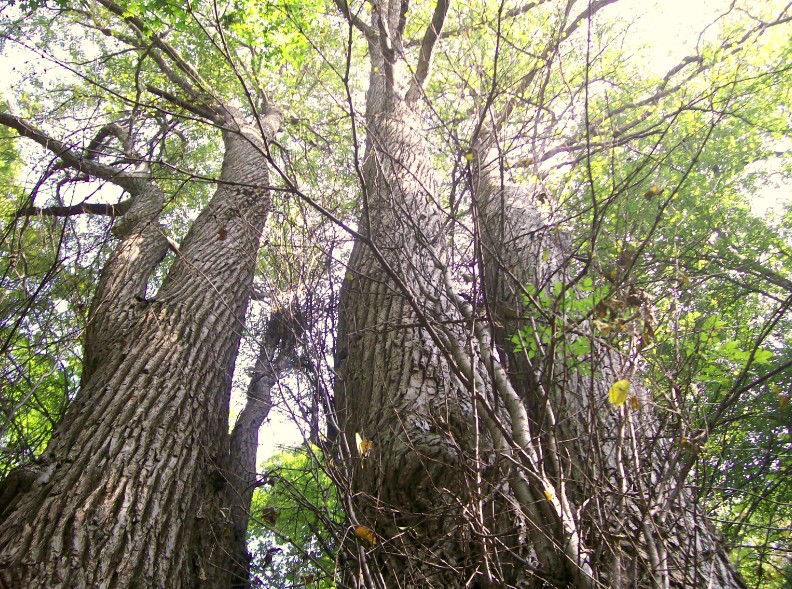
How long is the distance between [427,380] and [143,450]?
1.72m

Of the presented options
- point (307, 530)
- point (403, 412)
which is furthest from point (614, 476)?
point (307, 530)

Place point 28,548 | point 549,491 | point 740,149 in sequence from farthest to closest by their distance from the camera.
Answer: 1. point 740,149
2. point 28,548
3. point 549,491

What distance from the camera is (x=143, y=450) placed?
2807mm

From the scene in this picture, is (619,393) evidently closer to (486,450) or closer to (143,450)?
(486,450)

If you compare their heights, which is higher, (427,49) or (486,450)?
(427,49)

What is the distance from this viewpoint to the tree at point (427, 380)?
5.14 feet

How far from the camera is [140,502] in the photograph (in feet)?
8.47

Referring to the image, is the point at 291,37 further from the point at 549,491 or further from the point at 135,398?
the point at 549,491

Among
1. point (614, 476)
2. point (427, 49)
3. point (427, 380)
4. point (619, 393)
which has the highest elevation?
point (427, 49)

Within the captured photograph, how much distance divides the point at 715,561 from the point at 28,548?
2982mm

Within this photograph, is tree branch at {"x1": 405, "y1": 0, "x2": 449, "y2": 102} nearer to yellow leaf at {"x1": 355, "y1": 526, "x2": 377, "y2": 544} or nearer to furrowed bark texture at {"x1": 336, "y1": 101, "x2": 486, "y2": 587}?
furrowed bark texture at {"x1": 336, "y1": 101, "x2": 486, "y2": 587}

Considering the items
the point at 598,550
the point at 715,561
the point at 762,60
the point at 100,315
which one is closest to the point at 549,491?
the point at 598,550

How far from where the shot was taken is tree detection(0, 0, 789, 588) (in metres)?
1.57

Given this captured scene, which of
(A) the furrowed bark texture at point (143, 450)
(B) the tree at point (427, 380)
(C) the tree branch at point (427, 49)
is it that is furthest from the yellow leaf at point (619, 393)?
(C) the tree branch at point (427, 49)
